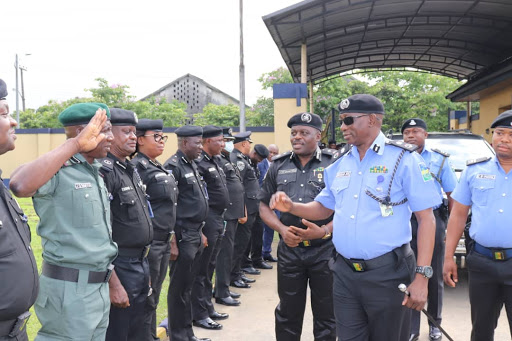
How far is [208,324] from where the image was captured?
5.49m

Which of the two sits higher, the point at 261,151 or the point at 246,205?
the point at 261,151

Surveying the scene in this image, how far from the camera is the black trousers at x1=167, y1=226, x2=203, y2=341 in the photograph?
189 inches

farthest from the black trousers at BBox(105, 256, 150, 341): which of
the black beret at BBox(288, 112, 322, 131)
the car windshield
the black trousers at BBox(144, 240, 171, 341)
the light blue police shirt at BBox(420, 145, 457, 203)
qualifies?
the car windshield

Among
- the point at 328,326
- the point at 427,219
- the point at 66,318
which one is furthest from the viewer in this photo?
the point at 328,326

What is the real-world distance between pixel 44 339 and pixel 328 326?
2325mm

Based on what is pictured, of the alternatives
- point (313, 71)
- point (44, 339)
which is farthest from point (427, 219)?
point (313, 71)

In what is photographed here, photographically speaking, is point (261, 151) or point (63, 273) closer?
point (63, 273)

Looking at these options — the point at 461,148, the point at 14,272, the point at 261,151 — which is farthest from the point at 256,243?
the point at 14,272

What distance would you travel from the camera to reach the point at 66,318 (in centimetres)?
283

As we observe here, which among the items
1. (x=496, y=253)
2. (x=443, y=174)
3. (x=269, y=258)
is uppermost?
(x=443, y=174)

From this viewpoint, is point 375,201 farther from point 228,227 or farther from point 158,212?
point 228,227

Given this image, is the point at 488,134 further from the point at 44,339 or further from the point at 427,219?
the point at 44,339

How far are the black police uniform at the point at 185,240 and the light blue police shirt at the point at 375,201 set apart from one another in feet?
7.04

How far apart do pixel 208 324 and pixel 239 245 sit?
2.30 metres
